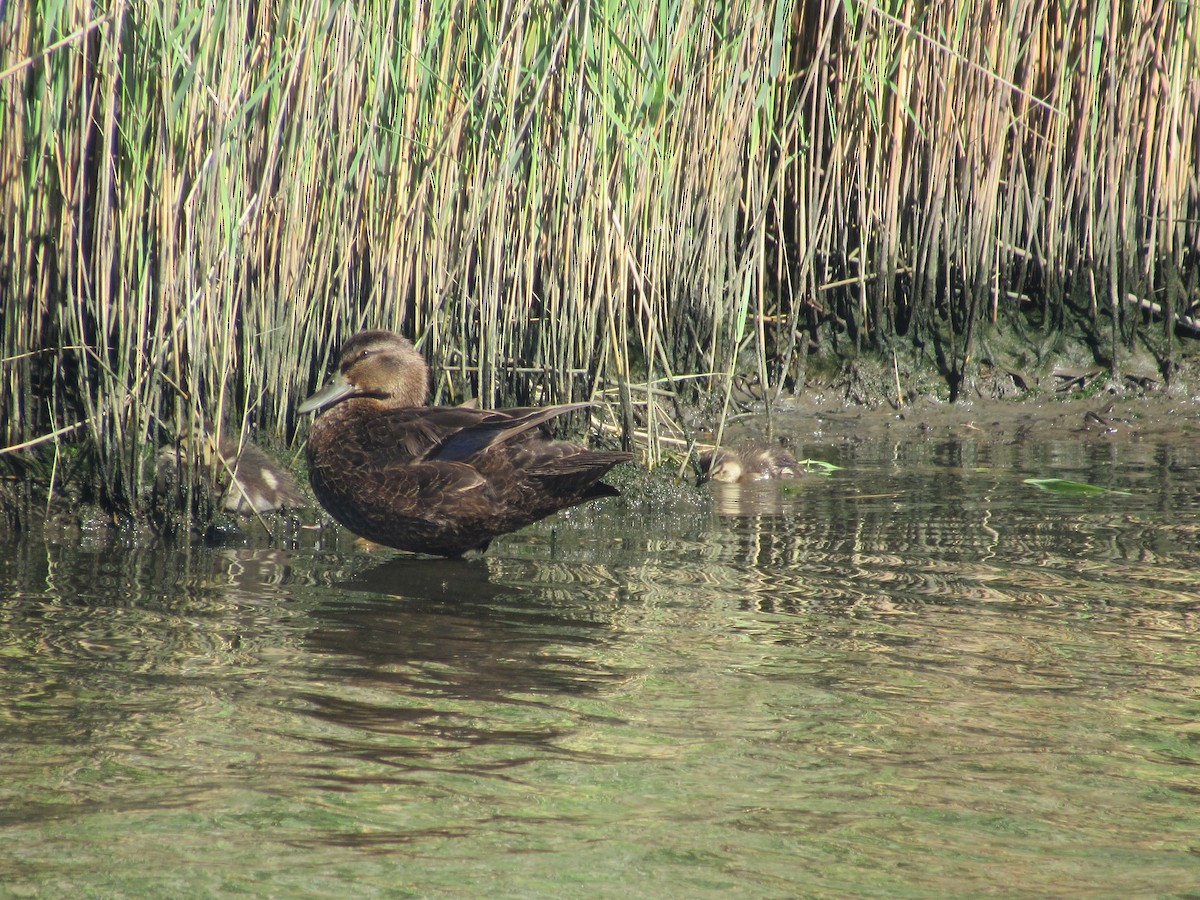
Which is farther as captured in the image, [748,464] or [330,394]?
[748,464]

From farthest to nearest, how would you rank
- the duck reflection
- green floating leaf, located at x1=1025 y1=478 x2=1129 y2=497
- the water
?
green floating leaf, located at x1=1025 y1=478 x2=1129 y2=497 → the duck reflection → the water

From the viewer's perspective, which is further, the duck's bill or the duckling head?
the duckling head

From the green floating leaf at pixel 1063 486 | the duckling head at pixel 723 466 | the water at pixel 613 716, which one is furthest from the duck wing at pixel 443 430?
the green floating leaf at pixel 1063 486

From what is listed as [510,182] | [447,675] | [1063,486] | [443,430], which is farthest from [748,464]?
[447,675]

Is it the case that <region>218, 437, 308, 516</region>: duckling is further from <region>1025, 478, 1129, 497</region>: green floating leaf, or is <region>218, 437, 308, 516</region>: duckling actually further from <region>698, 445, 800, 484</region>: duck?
<region>1025, 478, 1129, 497</region>: green floating leaf

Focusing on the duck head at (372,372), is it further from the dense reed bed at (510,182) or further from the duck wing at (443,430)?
the dense reed bed at (510,182)

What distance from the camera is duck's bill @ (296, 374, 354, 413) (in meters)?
5.53

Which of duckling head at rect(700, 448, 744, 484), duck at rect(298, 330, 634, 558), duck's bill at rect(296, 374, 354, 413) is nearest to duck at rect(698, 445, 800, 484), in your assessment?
duckling head at rect(700, 448, 744, 484)

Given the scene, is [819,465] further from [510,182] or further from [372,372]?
[372,372]

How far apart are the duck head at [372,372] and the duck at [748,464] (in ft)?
5.25

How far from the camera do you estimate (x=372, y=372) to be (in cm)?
551

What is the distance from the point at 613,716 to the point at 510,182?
118 inches

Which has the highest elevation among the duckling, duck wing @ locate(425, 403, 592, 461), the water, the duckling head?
duck wing @ locate(425, 403, 592, 461)

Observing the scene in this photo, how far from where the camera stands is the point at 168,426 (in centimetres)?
548
